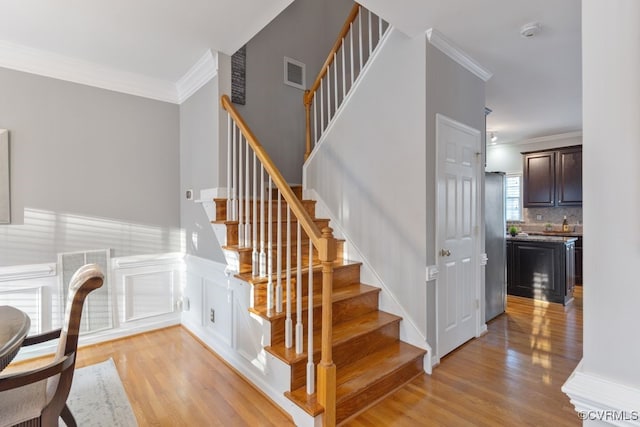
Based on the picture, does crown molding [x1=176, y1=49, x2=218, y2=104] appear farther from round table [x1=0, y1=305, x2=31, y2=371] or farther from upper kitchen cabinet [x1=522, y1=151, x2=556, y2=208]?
upper kitchen cabinet [x1=522, y1=151, x2=556, y2=208]

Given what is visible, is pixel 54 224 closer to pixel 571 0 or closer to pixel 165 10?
pixel 165 10

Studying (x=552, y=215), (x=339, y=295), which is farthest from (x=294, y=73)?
(x=552, y=215)

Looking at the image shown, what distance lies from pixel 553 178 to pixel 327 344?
6366 mm

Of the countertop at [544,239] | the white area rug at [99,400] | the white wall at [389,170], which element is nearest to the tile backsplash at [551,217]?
the countertop at [544,239]

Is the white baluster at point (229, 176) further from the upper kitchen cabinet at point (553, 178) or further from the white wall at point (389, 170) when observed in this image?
the upper kitchen cabinet at point (553, 178)

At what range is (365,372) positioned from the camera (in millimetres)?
2285

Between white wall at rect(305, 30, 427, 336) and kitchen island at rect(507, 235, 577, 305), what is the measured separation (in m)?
2.99

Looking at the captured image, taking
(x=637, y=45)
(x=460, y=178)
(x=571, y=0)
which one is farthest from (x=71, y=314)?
(x=571, y=0)

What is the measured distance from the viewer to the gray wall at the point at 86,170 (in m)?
2.81

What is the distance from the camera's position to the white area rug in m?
2.03

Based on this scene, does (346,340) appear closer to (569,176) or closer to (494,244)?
(494,244)

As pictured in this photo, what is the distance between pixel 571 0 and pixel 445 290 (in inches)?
91.0

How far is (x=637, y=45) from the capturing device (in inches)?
31.8

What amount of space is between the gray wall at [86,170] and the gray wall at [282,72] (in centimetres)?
100
